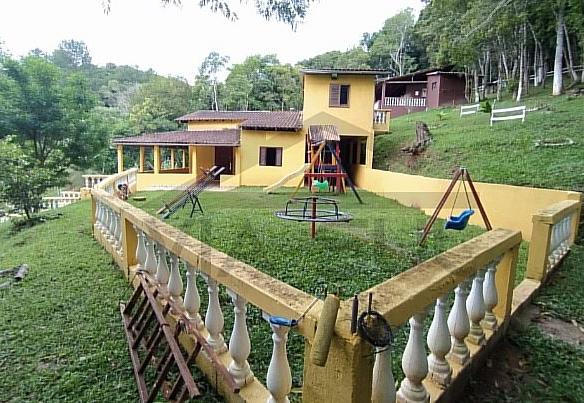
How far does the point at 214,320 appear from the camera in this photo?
6.66 ft

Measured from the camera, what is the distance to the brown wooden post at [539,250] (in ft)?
11.8

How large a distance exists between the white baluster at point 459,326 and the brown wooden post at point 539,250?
6.77 feet

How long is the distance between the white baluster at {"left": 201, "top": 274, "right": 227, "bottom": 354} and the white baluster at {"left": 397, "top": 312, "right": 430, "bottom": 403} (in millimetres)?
943

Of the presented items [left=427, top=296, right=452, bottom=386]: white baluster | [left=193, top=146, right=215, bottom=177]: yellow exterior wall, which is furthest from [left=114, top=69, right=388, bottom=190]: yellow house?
[left=427, top=296, right=452, bottom=386]: white baluster

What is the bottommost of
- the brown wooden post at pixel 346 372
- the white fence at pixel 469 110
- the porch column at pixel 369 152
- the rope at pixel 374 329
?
the brown wooden post at pixel 346 372

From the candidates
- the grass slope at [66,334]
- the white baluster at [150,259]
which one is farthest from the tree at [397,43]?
the white baluster at [150,259]

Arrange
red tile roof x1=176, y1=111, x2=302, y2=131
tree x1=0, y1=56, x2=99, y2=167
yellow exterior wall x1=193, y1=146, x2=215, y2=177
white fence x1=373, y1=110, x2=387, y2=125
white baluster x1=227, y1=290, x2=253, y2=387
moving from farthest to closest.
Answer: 1. yellow exterior wall x1=193, y1=146, x2=215, y2=177
2. tree x1=0, y1=56, x2=99, y2=167
3. white fence x1=373, y1=110, x2=387, y2=125
4. red tile roof x1=176, y1=111, x2=302, y2=131
5. white baluster x1=227, y1=290, x2=253, y2=387

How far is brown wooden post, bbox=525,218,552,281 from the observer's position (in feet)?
11.8

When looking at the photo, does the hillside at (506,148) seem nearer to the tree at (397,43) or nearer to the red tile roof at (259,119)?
the red tile roof at (259,119)

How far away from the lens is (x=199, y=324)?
2258 mm

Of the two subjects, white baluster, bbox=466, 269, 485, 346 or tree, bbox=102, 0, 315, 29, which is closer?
white baluster, bbox=466, 269, 485, 346

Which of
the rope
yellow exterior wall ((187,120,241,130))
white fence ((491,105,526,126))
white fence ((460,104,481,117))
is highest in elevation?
white fence ((460,104,481,117))

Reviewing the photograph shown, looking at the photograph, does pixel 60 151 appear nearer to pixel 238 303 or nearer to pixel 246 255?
pixel 246 255

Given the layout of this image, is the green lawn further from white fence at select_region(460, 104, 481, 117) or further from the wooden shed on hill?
the wooden shed on hill
